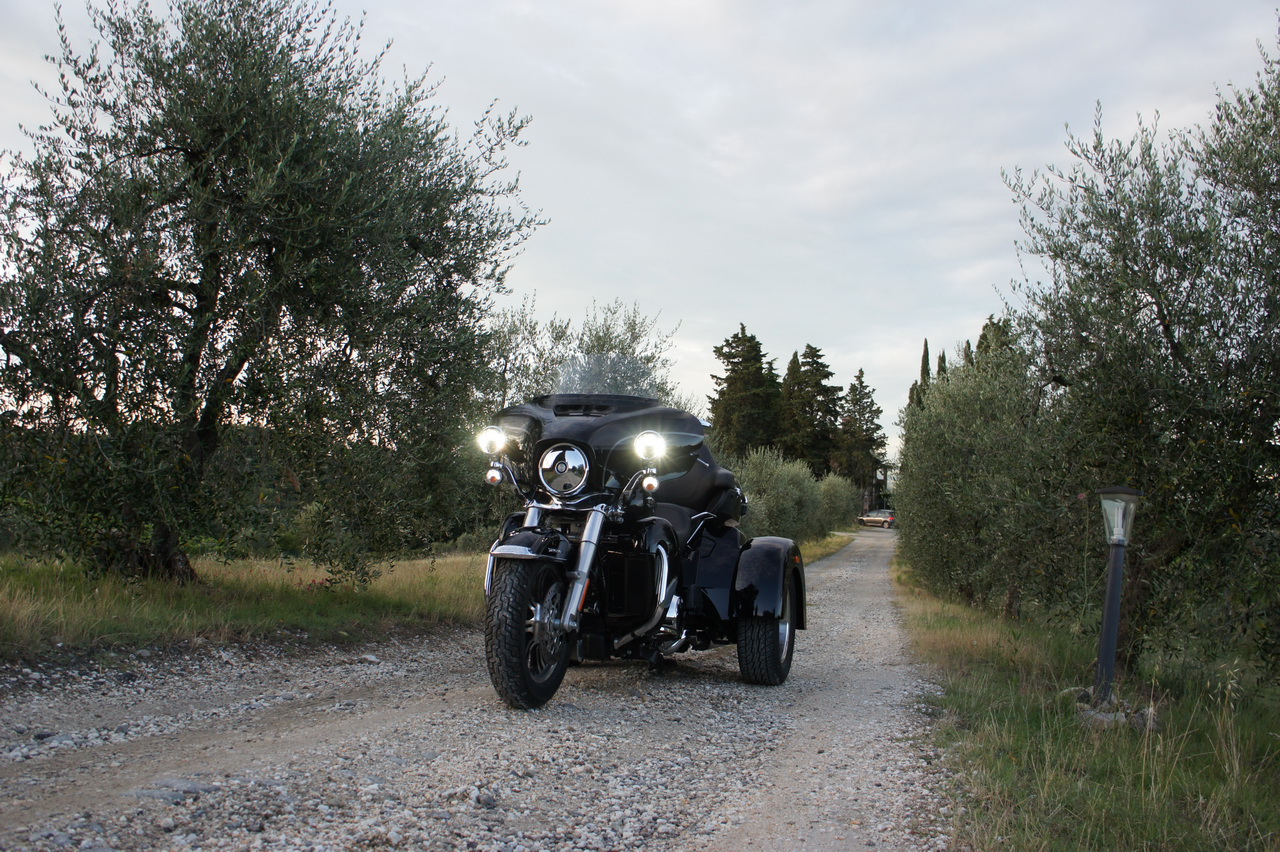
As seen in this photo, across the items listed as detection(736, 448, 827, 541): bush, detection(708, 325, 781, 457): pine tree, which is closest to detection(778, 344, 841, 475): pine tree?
detection(708, 325, 781, 457): pine tree

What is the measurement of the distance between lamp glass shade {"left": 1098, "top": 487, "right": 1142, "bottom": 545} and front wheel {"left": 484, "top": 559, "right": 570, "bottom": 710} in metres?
3.76

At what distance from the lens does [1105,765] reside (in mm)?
4570

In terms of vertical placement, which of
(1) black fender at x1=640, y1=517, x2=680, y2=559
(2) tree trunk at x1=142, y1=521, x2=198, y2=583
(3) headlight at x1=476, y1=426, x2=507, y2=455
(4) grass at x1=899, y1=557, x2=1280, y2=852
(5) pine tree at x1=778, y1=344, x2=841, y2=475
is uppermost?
(5) pine tree at x1=778, y1=344, x2=841, y2=475

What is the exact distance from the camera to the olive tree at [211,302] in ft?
21.7

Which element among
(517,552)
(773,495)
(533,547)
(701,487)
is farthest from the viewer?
(773,495)

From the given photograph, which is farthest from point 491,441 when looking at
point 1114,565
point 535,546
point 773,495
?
point 773,495

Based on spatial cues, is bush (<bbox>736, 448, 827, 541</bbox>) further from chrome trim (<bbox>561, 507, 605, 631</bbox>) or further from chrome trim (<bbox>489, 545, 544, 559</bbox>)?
chrome trim (<bbox>489, 545, 544, 559</bbox>)

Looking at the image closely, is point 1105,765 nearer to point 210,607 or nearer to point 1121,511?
point 1121,511

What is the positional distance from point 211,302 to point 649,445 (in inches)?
172

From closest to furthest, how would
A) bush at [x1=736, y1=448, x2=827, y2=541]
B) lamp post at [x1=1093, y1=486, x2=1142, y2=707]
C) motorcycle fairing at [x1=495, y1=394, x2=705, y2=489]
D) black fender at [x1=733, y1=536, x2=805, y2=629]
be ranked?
lamp post at [x1=1093, y1=486, x2=1142, y2=707] → motorcycle fairing at [x1=495, y1=394, x2=705, y2=489] → black fender at [x1=733, y1=536, x2=805, y2=629] → bush at [x1=736, y1=448, x2=827, y2=541]

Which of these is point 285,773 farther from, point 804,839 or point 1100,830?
point 1100,830

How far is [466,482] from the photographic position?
31.1 feet

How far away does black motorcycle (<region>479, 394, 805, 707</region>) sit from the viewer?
502cm

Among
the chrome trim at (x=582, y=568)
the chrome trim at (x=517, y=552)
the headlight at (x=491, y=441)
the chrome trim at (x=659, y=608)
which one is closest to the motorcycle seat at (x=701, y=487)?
the chrome trim at (x=659, y=608)
